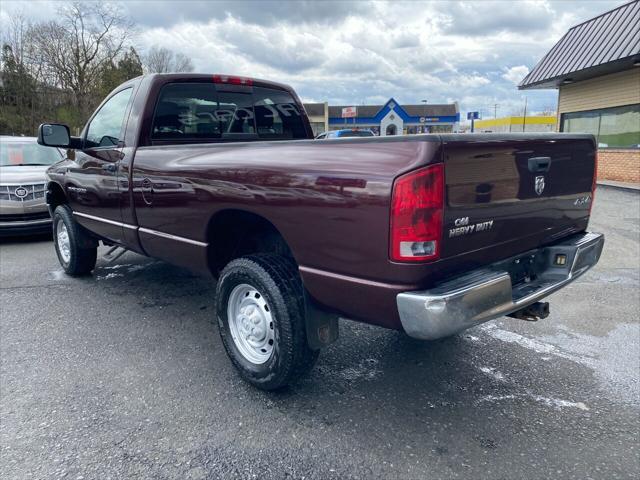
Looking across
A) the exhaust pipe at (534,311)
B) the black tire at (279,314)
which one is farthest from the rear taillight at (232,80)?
the exhaust pipe at (534,311)

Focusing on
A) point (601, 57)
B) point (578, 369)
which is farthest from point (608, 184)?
point (578, 369)

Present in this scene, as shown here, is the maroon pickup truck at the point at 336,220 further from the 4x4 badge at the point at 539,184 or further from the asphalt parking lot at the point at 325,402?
the asphalt parking lot at the point at 325,402

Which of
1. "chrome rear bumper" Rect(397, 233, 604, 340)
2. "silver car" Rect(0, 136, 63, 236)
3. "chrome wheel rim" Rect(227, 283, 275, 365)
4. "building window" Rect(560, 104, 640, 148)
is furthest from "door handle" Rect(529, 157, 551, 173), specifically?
"building window" Rect(560, 104, 640, 148)

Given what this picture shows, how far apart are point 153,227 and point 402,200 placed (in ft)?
7.46

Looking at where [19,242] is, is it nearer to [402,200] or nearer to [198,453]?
[198,453]

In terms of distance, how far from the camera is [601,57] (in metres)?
13.2

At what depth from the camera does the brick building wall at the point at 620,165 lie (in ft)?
47.0

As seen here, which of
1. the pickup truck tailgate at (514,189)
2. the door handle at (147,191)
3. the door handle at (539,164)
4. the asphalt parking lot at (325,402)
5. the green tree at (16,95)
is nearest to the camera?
the pickup truck tailgate at (514,189)

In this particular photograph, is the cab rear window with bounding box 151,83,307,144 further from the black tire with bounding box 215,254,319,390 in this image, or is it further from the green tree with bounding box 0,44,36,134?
the green tree with bounding box 0,44,36,134

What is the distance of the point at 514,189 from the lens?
8.05 feet

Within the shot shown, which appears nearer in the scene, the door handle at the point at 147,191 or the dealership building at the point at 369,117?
the door handle at the point at 147,191

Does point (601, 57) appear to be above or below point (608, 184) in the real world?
above

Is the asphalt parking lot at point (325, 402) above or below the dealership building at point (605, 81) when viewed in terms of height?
below

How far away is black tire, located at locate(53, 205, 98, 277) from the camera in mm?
5066
